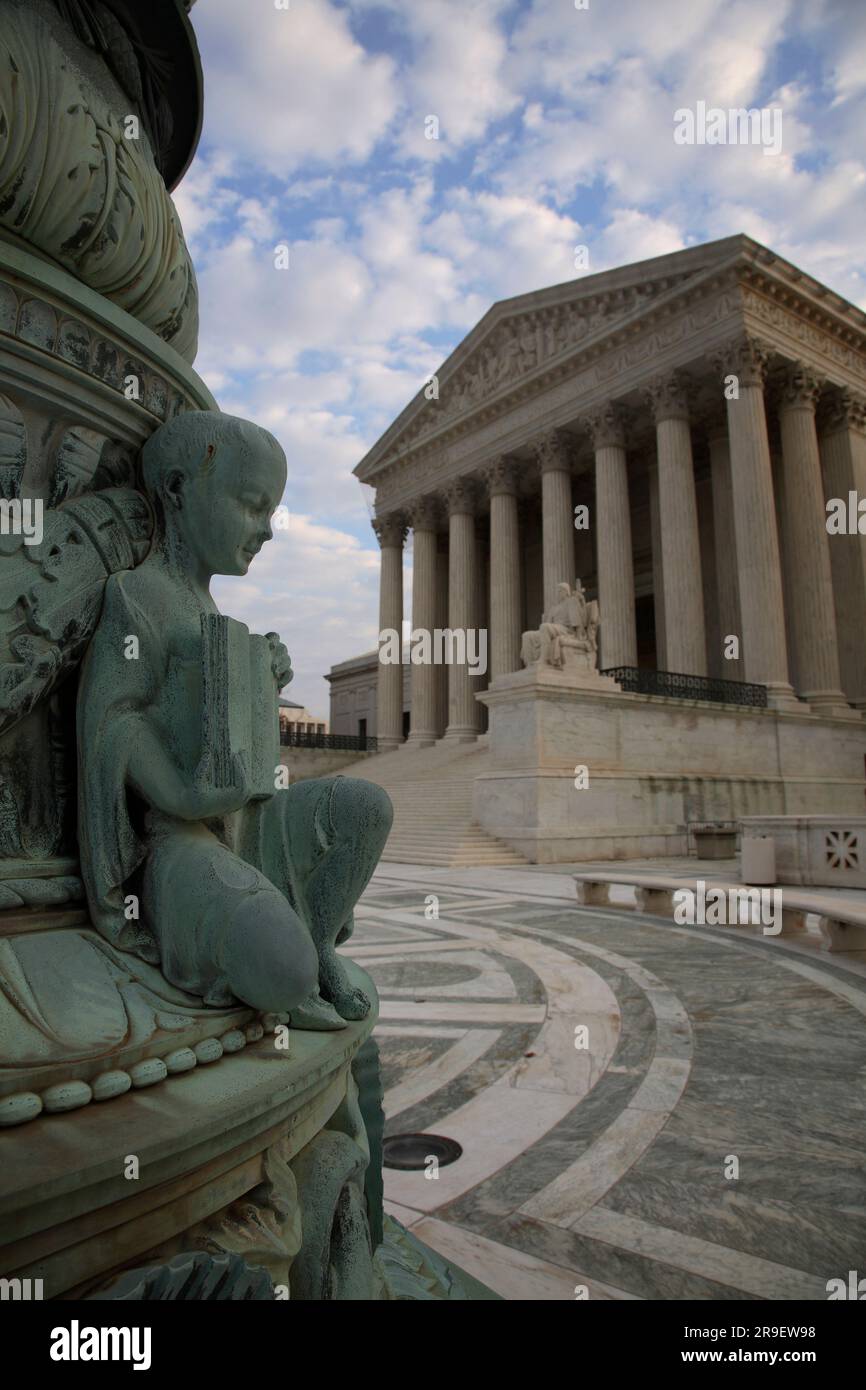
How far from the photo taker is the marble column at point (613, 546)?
1118 inches

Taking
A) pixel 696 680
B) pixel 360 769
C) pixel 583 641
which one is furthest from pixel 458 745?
pixel 583 641

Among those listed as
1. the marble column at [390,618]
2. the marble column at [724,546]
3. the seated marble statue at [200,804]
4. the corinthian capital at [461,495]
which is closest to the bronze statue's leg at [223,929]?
the seated marble statue at [200,804]

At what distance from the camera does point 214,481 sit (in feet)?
7.09

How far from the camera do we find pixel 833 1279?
226 centimetres

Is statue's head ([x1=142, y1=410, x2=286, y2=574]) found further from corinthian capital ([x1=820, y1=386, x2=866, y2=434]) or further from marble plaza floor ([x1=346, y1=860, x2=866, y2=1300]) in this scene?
corinthian capital ([x1=820, y1=386, x2=866, y2=434])

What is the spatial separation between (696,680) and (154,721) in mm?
24641

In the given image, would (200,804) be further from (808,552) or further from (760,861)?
(808,552)

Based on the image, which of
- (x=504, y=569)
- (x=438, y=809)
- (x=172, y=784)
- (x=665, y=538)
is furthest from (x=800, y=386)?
(x=172, y=784)

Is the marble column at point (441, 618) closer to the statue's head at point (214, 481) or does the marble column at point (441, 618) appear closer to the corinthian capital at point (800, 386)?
the corinthian capital at point (800, 386)

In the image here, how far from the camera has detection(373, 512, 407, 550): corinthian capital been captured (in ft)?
134

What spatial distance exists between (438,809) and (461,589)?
16482 millimetres

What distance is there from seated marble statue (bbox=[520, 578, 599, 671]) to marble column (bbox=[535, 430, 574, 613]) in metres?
9.60

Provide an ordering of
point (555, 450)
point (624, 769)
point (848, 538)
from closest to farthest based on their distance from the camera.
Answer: point (624, 769)
point (848, 538)
point (555, 450)

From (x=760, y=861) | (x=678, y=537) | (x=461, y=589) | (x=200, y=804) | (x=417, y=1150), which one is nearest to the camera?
(x=200, y=804)
